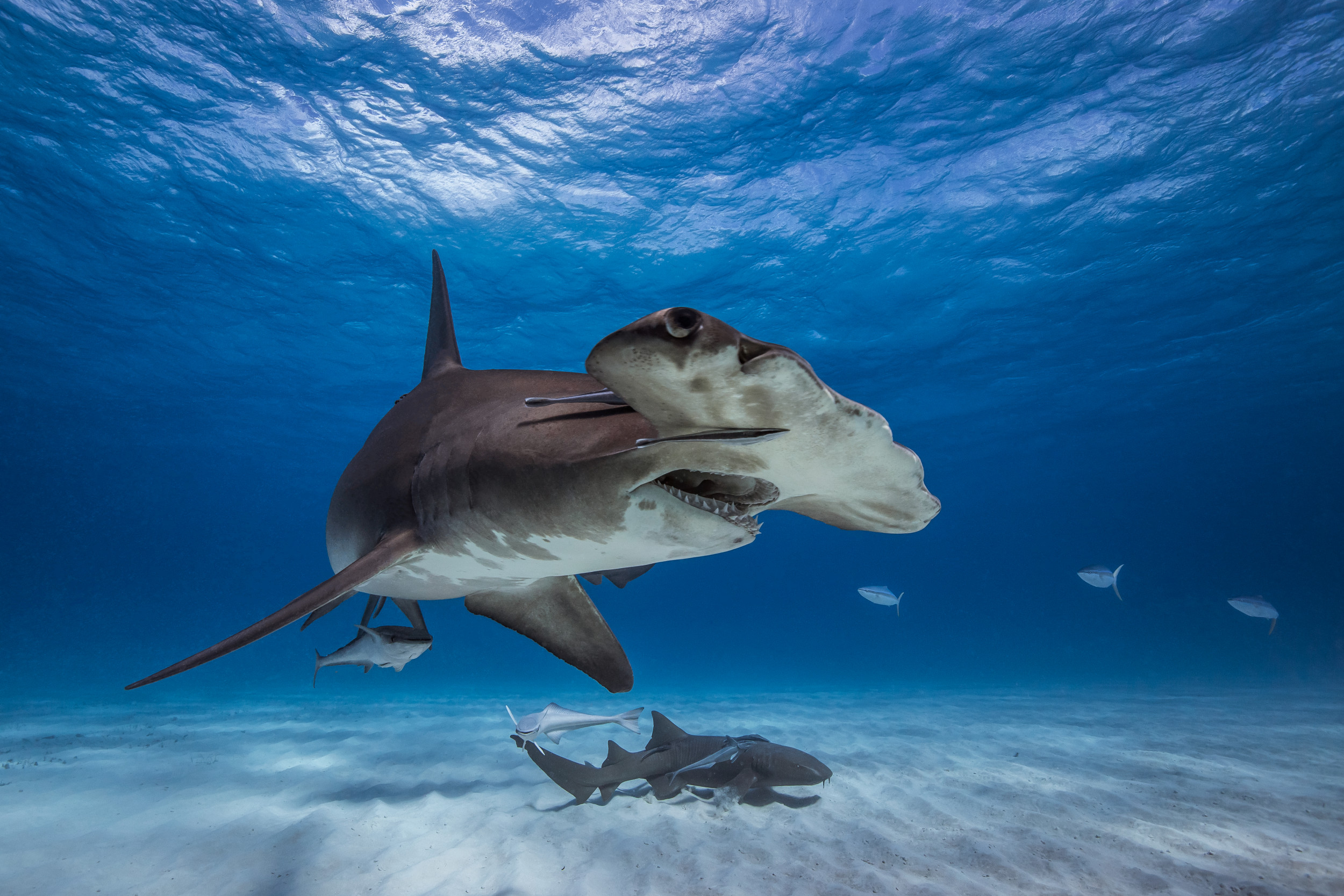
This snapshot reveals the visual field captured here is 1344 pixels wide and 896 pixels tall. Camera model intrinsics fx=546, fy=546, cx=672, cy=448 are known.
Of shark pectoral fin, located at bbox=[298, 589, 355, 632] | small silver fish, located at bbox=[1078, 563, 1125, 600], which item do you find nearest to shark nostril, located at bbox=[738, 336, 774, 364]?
shark pectoral fin, located at bbox=[298, 589, 355, 632]

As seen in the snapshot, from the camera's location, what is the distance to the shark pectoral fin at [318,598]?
187 centimetres

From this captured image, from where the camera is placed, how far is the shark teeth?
6.40 ft

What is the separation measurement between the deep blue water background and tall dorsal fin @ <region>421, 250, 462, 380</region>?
9345 millimetres

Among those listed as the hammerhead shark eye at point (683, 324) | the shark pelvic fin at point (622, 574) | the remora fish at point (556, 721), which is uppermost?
the hammerhead shark eye at point (683, 324)

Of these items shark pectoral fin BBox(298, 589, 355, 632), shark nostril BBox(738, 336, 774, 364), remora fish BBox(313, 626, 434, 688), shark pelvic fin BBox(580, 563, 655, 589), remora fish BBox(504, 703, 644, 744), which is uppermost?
shark nostril BBox(738, 336, 774, 364)

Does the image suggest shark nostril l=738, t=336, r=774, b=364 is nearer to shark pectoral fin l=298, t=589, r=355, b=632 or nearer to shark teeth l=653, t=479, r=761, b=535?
shark teeth l=653, t=479, r=761, b=535

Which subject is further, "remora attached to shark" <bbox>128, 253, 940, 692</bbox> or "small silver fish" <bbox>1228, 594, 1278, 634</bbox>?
"small silver fish" <bbox>1228, 594, 1278, 634</bbox>

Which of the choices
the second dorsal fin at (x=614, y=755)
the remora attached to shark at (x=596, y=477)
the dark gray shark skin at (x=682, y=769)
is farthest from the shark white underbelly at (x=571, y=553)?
the second dorsal fin at (x=614, y=755)

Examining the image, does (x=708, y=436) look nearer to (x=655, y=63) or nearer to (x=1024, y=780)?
(x=1024, y=780)

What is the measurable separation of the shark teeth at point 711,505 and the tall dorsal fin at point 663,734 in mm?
3645

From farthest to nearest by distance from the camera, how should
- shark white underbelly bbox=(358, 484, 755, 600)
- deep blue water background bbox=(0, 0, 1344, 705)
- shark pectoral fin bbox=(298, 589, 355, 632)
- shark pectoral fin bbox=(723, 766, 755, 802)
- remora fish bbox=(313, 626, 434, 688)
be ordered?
deep blue water background bbox=(0, 0, 1344, 705), shark pectoral fin bbox=(723, 766, 755, 802), remora fish bbox=(313, 626, 434, 688), shark pectoral fin bbox=(298, 589, 355, 632), shark white underbelly bbox=(358, 484, 755, 600)

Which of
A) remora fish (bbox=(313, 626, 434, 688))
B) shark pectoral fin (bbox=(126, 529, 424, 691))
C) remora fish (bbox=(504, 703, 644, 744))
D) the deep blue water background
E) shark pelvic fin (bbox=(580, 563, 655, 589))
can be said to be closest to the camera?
shark pectoral fin (bbox=(126, 529, 424, 691))

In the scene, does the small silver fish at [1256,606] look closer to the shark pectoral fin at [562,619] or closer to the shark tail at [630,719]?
the shark tail at [630,719]

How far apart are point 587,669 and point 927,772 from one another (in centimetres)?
526
